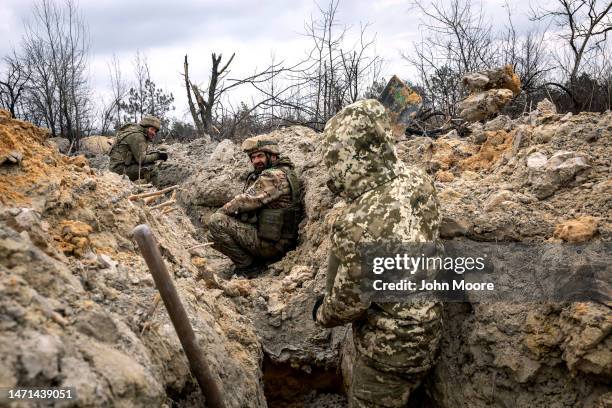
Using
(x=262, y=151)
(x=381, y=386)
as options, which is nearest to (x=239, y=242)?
(x=262, y=151)

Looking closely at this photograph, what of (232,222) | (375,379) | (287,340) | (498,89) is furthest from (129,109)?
(375,379)

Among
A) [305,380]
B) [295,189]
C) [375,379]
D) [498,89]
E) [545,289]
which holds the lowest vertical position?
[305,380]

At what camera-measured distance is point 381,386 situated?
3004 millimetres

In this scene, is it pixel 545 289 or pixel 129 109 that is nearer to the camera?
pixel 545 289

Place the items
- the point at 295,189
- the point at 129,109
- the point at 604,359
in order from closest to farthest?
1. the point at 604,359
2. the point at 295,189
3. the point at 129,109

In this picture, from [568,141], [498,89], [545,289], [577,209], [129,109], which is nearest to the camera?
[545,289]

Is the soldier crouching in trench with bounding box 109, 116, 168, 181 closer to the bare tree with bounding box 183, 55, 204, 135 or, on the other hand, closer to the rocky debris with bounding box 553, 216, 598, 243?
the bare tree with bounding box 183, 55, 204, 135

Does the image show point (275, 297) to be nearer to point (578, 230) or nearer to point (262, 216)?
point (262, 216)

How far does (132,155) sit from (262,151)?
3320 mm

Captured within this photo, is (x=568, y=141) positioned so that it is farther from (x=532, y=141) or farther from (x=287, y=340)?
(x=287, y=340)

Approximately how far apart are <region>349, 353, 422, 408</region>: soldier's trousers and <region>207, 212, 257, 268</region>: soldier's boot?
2.81 meters

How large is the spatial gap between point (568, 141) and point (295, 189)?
8.86ft

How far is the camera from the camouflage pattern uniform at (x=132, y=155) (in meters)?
7.94

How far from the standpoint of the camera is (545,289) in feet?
9.74
